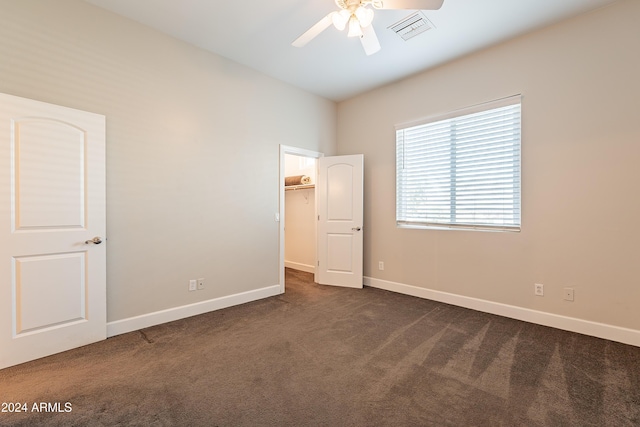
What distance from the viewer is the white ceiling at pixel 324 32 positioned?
2.63 meters

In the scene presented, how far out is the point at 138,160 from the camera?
2891 millimetres

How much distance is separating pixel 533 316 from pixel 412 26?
3306 millimetres

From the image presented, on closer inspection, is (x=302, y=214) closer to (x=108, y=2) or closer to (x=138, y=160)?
(x=138, y=160)

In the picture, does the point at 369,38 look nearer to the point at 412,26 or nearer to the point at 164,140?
the point at 412,26

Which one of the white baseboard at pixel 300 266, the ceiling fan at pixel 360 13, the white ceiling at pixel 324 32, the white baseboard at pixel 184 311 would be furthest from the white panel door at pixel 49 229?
the white baseboard at pixel 300 266

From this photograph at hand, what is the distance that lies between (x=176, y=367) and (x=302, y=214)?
3827 mm

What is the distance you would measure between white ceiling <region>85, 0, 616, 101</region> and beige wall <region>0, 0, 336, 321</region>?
0.27m

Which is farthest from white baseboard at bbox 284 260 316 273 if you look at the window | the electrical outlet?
the electrical outlet

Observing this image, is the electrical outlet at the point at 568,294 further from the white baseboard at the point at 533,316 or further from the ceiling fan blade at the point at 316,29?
the ceiling fan blade at the point at 316,29

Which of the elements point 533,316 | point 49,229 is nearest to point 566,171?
point 533,316

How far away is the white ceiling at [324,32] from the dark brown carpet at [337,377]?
10.2 ft

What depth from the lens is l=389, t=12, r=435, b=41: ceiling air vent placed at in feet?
9.02

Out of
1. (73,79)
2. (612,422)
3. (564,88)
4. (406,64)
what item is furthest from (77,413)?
(564,88)

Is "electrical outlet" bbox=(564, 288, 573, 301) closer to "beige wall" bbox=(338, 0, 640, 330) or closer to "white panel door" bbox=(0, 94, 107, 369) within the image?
"beige wall" bbox=(338, 0, 640, 330)
